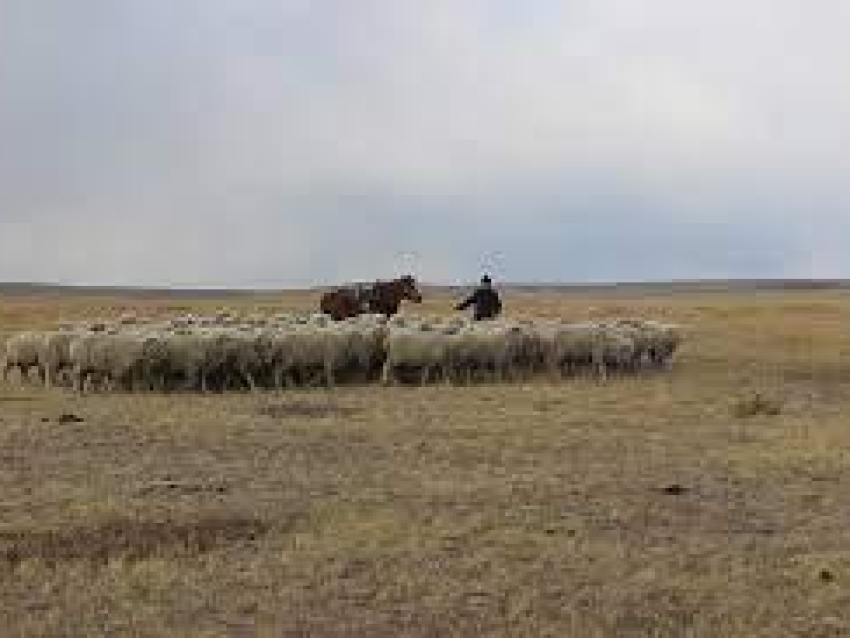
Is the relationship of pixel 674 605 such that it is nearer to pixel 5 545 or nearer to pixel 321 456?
pixel 5 545

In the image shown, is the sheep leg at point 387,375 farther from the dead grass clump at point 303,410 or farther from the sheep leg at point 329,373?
the dead grass clump at point 303,410

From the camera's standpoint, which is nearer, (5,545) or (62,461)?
(5,545)

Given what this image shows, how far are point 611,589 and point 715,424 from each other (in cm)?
1052

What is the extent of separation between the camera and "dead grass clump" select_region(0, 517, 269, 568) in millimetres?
13361

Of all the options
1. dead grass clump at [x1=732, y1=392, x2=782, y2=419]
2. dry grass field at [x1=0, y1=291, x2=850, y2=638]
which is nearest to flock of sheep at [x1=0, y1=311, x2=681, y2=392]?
dry grass field at [x1=0, y1=291, x2=850, y2=638]

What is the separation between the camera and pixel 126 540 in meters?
14.0

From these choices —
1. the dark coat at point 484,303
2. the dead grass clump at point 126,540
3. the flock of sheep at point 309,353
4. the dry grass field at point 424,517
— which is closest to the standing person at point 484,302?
the dark coat at point 484,303

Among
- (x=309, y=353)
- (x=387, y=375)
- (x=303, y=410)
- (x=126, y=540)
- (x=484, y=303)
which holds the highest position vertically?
(x=484, y=303)

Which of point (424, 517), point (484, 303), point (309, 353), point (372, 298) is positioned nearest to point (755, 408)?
point (309, 353)

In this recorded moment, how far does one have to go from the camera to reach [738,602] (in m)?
12.1

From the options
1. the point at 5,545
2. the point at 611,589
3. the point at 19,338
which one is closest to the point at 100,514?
the point at 5,545

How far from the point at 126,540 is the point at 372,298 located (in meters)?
24.9

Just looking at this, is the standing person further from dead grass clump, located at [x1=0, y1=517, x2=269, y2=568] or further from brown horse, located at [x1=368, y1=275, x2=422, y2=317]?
dead grass clump, located at [x1=0, y1=517, x2=269, y2=568]

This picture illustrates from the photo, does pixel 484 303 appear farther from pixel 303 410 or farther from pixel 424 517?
pixel 424 517
